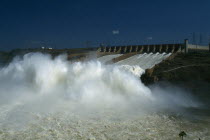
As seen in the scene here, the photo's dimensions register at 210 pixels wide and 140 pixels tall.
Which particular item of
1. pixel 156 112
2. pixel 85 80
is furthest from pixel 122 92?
A: pixel 156 112

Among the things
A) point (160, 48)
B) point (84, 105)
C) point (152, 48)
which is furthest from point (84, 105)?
point (152, 48)

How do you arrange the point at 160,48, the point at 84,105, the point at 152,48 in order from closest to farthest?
1. the point at 84,105
2. the point at 160,48
3. the point at 152,48

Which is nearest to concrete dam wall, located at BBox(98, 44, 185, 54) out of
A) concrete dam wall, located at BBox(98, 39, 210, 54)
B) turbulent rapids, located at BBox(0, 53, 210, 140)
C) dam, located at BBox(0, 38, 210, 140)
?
concrete dam wall, located at BBox(98, 39, 210, 54)

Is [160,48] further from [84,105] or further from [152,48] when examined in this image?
[84,105]

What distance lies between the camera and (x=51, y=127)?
30.0 feet

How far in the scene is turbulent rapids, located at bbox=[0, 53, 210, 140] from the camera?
8.76 metres

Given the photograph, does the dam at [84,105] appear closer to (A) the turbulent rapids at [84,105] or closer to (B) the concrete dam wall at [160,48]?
(A) the turbulent rapids at [84,105]

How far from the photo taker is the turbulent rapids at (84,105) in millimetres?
8758

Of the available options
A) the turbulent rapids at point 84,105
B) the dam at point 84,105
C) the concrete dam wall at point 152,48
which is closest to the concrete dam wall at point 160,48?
the concrete dam wall at point 152,48

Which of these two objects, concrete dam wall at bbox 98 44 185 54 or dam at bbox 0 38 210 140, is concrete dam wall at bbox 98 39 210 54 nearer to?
concrete dam wall at bbox 98 44 185 54

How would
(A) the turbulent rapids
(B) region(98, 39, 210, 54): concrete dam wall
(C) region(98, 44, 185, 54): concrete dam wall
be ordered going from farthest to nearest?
(C) region(98, 44, 185, 54): concrete dam wall
(B) region(98, 39, 210, 54): concrete dam wall
(A) the turbulent rapids

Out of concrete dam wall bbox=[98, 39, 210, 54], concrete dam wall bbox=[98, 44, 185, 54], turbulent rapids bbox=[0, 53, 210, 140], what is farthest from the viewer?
concrete dam wall bbox=[98, 44, 185, 54]

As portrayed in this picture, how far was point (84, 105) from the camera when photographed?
498 inches

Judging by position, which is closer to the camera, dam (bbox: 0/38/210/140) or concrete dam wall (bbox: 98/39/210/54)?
dam (bbox: 0/38/210/140)
